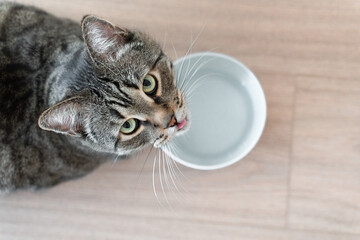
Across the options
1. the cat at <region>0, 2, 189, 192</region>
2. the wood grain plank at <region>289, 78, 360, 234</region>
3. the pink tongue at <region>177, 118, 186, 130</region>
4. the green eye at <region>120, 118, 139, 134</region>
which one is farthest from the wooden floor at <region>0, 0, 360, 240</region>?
the green eye at <region>120, 118, 139, 134</region>

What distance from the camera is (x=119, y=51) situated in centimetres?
99

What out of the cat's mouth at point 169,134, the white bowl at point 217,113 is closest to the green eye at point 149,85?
the cat's mouth at point 169,134

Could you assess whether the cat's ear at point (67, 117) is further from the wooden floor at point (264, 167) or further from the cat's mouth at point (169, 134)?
the wooden floor at point (264, 167)

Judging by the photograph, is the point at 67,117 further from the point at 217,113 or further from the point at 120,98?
the point at 217,113

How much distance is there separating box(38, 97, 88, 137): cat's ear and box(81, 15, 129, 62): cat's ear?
124mm

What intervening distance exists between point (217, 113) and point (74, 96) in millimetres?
602

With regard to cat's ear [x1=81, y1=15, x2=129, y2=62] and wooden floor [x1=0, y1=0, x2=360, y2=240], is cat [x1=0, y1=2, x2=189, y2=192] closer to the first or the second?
cat's ear [x1=81, y1=15, x2=129, y2=62]

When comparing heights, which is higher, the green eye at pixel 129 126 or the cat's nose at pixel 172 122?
the green eye at pixel 129 126

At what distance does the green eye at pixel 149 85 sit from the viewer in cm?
102

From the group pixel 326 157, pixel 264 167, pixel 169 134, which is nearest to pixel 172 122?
pixel 169 134

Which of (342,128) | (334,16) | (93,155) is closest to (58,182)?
(93,155)

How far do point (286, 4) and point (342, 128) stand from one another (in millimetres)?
488

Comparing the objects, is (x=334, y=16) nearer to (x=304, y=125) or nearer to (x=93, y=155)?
(x=304, y=125)

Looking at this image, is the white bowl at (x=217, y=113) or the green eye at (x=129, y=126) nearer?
the green eye at (x=129, y=126)
